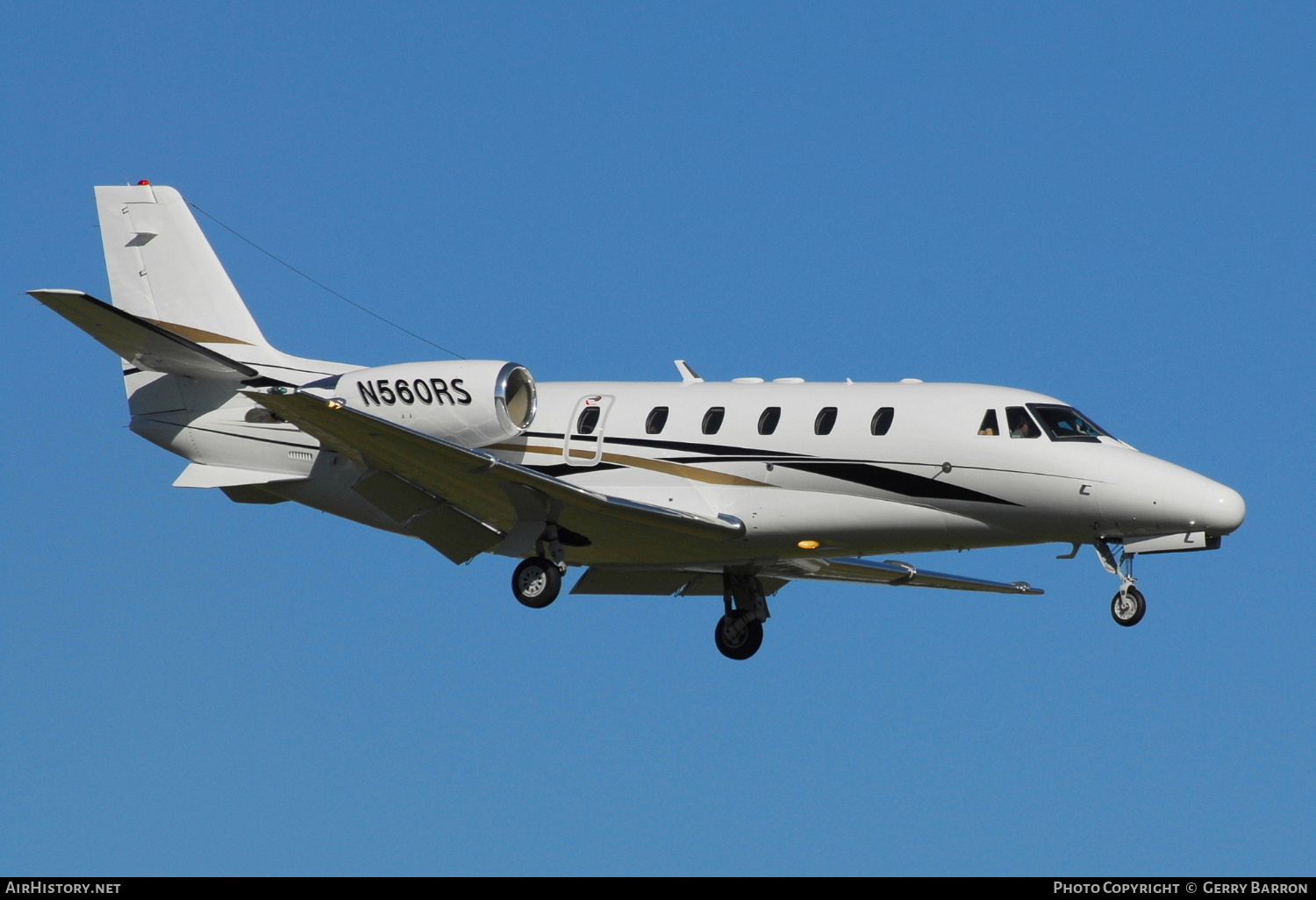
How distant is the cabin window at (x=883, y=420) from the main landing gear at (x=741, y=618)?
431cm

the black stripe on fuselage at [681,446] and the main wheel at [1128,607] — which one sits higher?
the black stripe on fuselage at [681,446]

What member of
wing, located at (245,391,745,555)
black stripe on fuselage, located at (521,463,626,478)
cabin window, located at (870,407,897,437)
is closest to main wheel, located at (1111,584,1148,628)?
cabin window, located at (870,407,897,437)

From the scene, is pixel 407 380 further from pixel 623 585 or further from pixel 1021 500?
pixel 1021 500

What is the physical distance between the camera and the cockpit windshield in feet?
74.1

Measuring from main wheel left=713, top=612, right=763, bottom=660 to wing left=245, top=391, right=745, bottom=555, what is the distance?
2.87 metres

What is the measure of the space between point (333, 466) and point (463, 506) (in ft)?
7.58

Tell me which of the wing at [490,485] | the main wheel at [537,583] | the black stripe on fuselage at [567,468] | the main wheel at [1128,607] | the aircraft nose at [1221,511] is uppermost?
the black stripe on fuselage at [567,468]

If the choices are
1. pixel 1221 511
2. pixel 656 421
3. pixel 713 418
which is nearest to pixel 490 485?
pixel 656 421

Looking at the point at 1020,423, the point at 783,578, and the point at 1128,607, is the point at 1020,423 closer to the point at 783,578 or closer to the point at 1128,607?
the point at 1128,607

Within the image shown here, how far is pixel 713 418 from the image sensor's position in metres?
24.2

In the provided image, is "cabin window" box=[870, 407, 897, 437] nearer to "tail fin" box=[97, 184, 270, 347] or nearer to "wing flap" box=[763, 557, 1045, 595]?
"wing flap" box=[763, 557, 1045, 595]

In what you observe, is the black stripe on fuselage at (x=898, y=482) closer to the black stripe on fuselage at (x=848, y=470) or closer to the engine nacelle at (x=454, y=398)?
the black stripe on fuselage at (x=848, y=470)

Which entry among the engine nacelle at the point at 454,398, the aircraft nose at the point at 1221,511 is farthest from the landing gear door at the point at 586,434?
the aircraft nose at the point at 1221,511

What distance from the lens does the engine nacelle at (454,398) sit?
2450 centimetres
